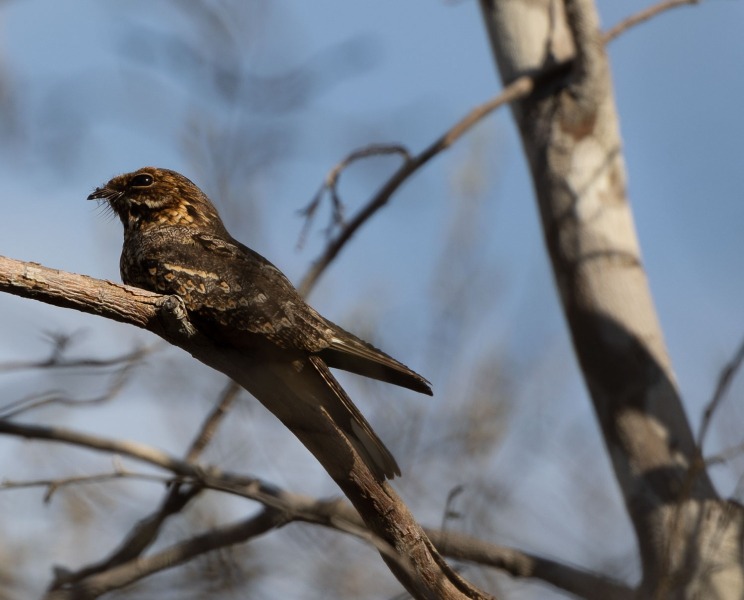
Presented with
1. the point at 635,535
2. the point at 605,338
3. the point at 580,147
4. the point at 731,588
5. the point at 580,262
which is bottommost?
the point at 731,588

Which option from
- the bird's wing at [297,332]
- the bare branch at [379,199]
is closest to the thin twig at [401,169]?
the bare branch at [379,199]

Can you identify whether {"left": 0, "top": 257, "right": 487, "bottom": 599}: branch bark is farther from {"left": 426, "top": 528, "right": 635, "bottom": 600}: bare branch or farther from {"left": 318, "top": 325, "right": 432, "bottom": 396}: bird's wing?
{"left": 426, "top": 528, "right": 635, "bottom": 600}: bare branch

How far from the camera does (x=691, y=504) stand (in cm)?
453

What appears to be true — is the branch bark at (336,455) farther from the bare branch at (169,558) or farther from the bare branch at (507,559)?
the bare branch at (507,559)


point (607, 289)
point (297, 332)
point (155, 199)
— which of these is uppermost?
point (155, 199)

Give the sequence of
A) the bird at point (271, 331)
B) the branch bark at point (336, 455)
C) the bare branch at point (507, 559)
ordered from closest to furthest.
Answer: the branch bark at point (336, 455), the bird at point (271, 331), the bare branch at point (507, 559)

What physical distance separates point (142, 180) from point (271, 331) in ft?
4.87

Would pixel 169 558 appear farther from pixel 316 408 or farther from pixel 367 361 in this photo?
pixel 367 361

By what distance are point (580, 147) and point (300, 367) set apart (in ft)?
7.89

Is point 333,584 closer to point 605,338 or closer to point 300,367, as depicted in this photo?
point 300,367

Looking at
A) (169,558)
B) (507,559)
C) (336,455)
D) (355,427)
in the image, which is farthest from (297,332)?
(507,559)

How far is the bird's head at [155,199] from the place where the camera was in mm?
4691

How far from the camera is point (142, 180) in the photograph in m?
4.81

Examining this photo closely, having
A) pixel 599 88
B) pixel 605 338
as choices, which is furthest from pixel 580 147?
pixel 605 338
